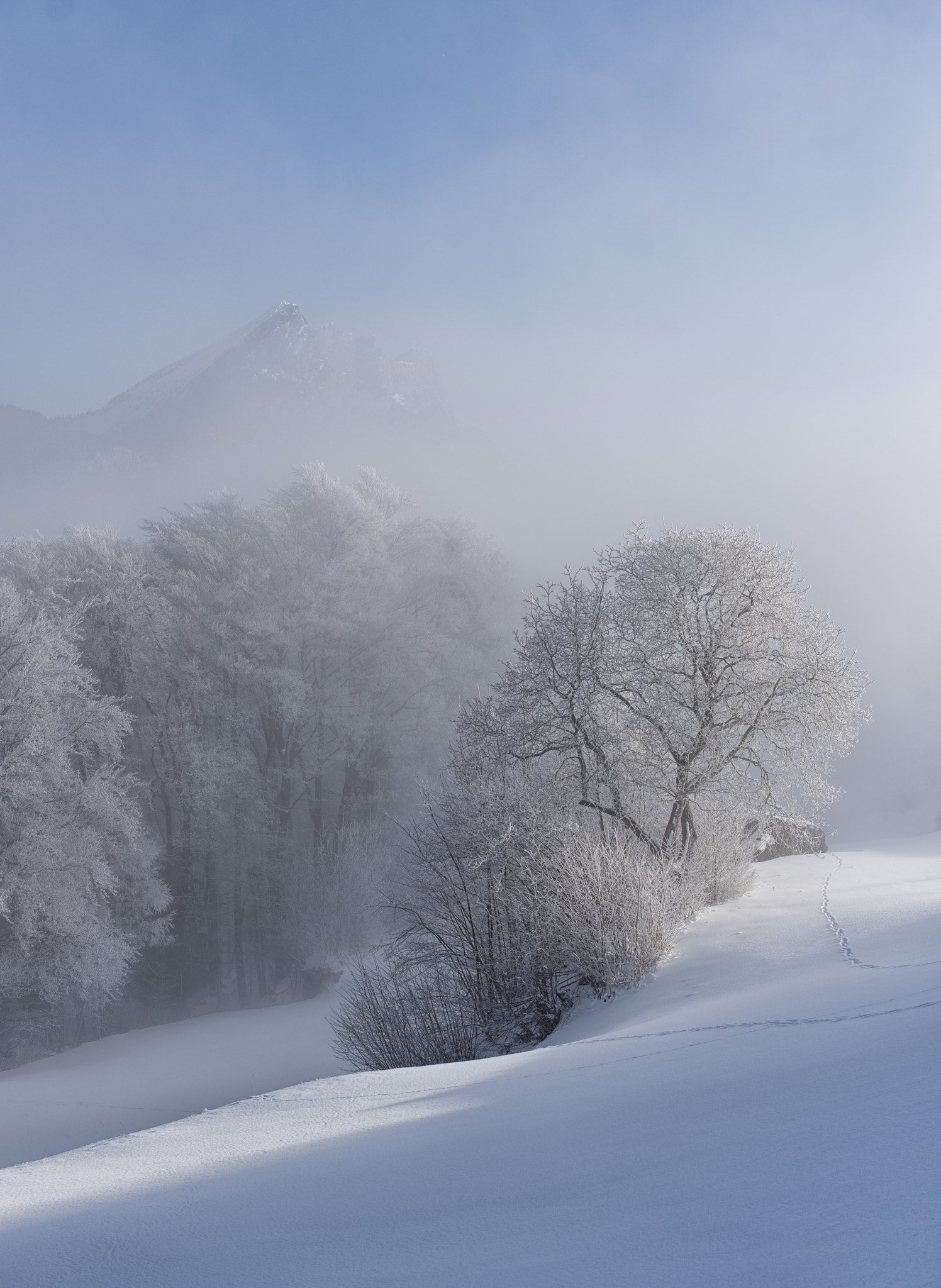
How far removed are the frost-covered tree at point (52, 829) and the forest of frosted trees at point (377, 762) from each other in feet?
0.25

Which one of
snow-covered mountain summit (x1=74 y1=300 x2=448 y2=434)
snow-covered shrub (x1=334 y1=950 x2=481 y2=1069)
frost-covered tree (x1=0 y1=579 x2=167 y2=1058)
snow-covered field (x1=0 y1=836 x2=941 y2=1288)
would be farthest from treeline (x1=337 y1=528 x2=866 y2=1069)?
snow-covered mountain summit (x1=74 y1=300 x2=448 y2=434)

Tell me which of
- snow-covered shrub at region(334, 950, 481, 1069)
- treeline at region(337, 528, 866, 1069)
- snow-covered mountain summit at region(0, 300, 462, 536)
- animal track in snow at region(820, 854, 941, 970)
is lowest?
snow-covered shrub at region(334, 950, 481, 1069)

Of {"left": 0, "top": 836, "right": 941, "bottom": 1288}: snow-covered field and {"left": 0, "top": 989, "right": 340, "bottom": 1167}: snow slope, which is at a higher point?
{"left": 0, "top": 836, "right": 941, "bottom": 1288}: snow-covered field

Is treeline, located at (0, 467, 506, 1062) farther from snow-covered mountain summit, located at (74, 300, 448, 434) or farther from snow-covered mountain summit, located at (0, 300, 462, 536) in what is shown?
snow-covered mountain summit, located at (74, 300, 448, 434)

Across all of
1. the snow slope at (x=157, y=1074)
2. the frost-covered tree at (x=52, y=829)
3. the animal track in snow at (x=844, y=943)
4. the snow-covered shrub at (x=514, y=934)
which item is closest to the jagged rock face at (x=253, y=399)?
the frost-covered tree at (x=52, y=829)

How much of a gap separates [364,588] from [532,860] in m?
18.5

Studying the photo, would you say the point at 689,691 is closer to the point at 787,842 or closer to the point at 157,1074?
the point at 787,842

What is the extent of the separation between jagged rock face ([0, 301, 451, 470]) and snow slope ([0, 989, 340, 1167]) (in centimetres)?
6863

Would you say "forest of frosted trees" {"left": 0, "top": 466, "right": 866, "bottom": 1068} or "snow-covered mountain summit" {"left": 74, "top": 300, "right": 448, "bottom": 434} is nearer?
"forest of frosted trees" {"left": 0, "top": 466, "right": 866, "bottom": 1068}

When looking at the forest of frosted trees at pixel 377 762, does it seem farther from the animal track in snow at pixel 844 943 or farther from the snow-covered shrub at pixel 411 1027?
the animal track in snow at pixel 844 943

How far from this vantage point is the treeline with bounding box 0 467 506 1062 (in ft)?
63.9

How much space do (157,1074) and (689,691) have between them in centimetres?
1183

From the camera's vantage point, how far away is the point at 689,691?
12.4 meters

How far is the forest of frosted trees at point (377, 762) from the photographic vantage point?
361 inches
